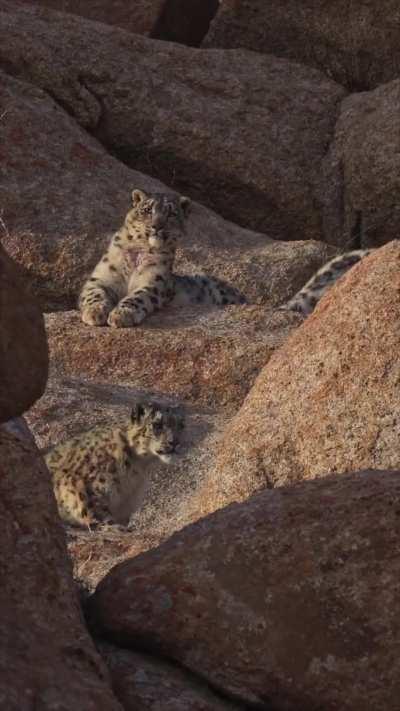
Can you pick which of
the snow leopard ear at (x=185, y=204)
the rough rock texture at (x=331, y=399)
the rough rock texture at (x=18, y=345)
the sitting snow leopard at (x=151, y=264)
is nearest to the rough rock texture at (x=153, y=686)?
the rough rock texture at (x=18, y=345)

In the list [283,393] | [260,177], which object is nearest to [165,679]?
[283,393]

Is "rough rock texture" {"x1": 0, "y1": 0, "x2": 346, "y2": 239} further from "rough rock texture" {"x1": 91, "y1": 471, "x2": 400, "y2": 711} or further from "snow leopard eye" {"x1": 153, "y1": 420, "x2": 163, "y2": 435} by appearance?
"rough rock texture" {"x1": 91, "y1": 471, "x2": 400, "y2": 711}

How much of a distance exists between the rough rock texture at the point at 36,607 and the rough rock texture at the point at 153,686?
288mm

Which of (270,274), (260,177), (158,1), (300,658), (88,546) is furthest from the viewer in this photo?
(158,1)

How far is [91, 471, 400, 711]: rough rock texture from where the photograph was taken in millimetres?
6980

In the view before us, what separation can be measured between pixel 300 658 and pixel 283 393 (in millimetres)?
3862

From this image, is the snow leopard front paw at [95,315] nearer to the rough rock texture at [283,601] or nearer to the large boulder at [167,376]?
the large boulder at [167,376]

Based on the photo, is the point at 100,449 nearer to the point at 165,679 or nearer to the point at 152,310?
the point at 152,310

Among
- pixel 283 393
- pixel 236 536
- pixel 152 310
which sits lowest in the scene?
pixel 152 310

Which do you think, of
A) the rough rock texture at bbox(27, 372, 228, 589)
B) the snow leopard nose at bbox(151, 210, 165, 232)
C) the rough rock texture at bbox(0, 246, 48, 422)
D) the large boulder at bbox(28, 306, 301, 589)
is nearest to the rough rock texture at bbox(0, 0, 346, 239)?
the snow leopard nose at bbox(151, 210, 165, 232)

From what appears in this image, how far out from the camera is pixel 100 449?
1255 centimetres

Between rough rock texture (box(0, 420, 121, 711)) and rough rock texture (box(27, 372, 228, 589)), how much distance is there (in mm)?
2855

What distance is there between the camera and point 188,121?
19.2 m

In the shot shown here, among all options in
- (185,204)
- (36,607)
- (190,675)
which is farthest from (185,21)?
(36,607)
